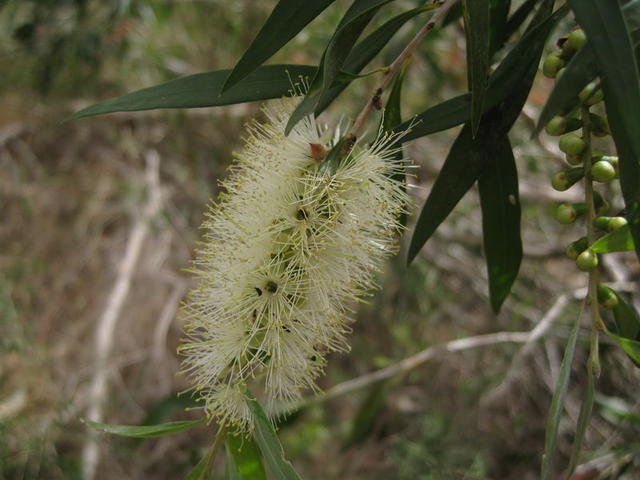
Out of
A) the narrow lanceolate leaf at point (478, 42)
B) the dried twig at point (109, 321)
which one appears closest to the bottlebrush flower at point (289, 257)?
the narrow lanceolate leaf at point (478, 42)

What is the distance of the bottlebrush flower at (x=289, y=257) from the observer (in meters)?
0.89

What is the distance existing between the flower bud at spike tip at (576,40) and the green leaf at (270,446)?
2.52 feet

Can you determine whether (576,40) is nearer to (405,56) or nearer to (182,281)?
(405,56)

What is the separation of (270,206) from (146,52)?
1.99 meters

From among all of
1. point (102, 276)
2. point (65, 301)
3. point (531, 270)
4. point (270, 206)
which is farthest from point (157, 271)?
point (270, 206)

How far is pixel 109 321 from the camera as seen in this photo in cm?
244

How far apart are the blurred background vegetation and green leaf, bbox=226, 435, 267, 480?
2.79ft

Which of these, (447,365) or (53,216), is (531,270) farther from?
(53,216)

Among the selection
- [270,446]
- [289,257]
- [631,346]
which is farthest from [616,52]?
[270,446]

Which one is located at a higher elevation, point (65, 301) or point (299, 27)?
point (299, 27)

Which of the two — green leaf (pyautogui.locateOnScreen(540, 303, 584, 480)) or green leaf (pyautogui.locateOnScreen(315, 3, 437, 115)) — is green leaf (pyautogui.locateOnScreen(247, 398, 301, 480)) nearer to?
green leaf (pyautogui.locateOnScreen(540, 303, 584, 480))

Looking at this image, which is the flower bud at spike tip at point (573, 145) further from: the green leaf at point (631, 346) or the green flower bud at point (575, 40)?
the green leaf at point (631, 346)

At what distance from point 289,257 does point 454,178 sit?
0.32 metres

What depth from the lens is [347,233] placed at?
0.90 meters
